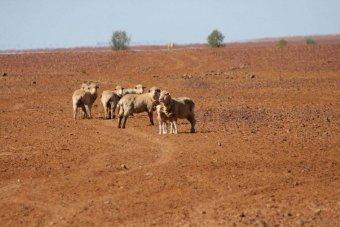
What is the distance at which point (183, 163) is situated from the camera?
16125 millimetres

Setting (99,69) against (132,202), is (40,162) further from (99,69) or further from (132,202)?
(99,69)

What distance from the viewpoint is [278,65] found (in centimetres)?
5122

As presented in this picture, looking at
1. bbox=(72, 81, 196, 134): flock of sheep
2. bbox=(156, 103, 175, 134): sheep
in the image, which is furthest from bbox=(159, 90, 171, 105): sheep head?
bbox=(156, 103, 175, 134): sheep

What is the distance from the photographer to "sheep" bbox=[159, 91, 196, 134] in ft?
66.8

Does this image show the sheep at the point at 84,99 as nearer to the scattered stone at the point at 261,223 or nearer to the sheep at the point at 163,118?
the sheep at the point at 163,118

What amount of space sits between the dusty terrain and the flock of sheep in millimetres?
527

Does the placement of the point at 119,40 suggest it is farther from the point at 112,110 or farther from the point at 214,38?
the point at 112,110

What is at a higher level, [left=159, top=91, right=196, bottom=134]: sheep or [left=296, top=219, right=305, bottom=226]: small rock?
[left=159, top=91, right=196, bottom=134]: sheep

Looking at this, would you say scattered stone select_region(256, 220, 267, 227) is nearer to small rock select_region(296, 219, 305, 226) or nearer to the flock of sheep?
small rock select_region(296, 219, 305, 226)

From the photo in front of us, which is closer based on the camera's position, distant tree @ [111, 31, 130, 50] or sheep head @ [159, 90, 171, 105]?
sheep head @ [159, 90, 171, 105]

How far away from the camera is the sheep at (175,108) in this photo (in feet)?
66.8

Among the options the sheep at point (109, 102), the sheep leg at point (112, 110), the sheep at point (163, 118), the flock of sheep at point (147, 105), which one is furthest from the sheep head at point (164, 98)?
the sheep leg at point (112, 110)

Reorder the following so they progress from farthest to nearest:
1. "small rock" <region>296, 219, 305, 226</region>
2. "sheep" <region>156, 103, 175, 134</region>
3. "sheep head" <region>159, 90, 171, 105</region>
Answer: "sheep" <region>156, 103, 175, 134</region> < "sheep head" <region>159, 90, 171, 105</region> < "small rock" <region>296, 219, 305, 226</region>

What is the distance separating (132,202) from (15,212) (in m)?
2.33
